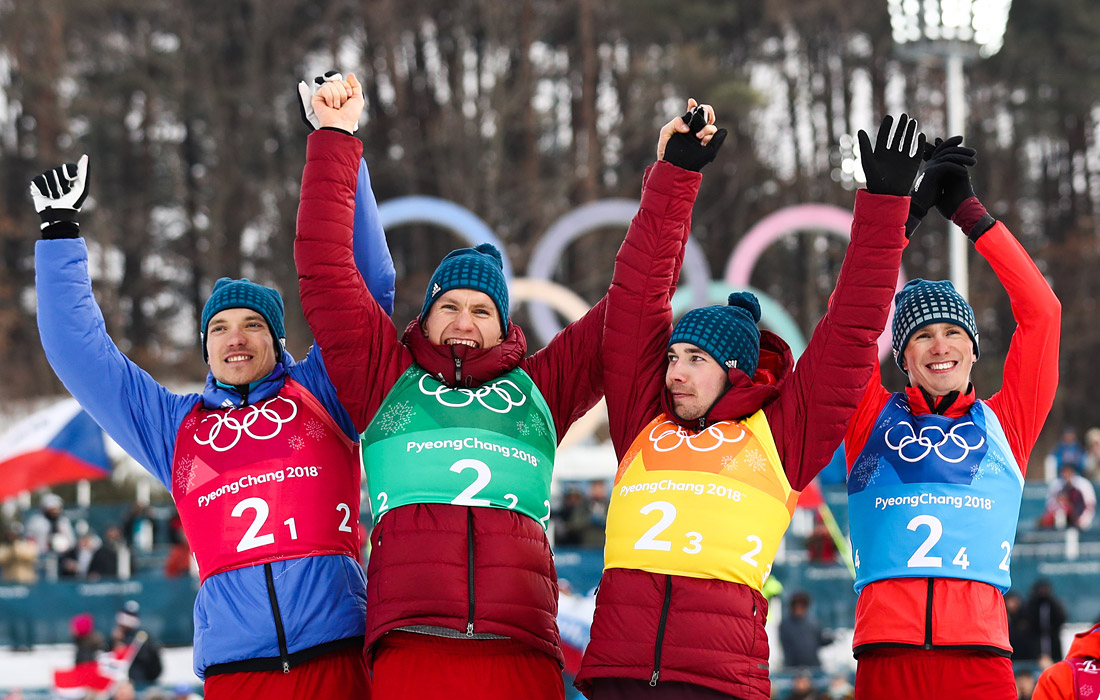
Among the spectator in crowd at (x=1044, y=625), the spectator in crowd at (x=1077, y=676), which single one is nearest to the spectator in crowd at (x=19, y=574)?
the spectator in crowd at (x=1044, y=625)

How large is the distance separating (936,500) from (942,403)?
332 mm

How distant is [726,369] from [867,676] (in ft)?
3.30

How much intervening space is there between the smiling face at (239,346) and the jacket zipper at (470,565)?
2.82 ft

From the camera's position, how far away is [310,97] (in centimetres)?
359

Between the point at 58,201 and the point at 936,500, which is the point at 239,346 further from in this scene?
the point at 936,500

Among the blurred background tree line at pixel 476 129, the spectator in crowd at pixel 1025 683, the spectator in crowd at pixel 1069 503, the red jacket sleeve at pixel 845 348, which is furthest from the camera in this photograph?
the blurred background tree line at pixel 476 129

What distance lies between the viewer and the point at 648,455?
3518mm

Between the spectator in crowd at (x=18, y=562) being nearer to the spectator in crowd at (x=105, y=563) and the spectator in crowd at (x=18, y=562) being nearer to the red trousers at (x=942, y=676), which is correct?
the spectator in crowd at (x=105, y=563)

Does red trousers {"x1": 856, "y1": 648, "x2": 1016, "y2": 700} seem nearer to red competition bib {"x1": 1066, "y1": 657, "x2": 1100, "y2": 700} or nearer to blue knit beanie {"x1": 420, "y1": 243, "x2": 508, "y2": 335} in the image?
red competition bib {"x1": 1066, "y1": 657, "x2": 1100, "y2": 700}

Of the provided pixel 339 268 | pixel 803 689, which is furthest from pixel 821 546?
pixel 339 268

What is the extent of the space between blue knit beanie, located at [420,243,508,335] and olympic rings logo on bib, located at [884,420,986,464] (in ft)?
4.18

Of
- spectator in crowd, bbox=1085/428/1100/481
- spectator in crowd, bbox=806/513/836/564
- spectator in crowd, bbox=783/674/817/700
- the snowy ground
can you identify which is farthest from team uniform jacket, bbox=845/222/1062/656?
spectator in crowd, bbox=1085/428/1100/481

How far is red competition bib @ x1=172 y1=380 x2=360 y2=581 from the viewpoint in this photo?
11.6 feet

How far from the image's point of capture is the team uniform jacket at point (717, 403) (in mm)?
3217
